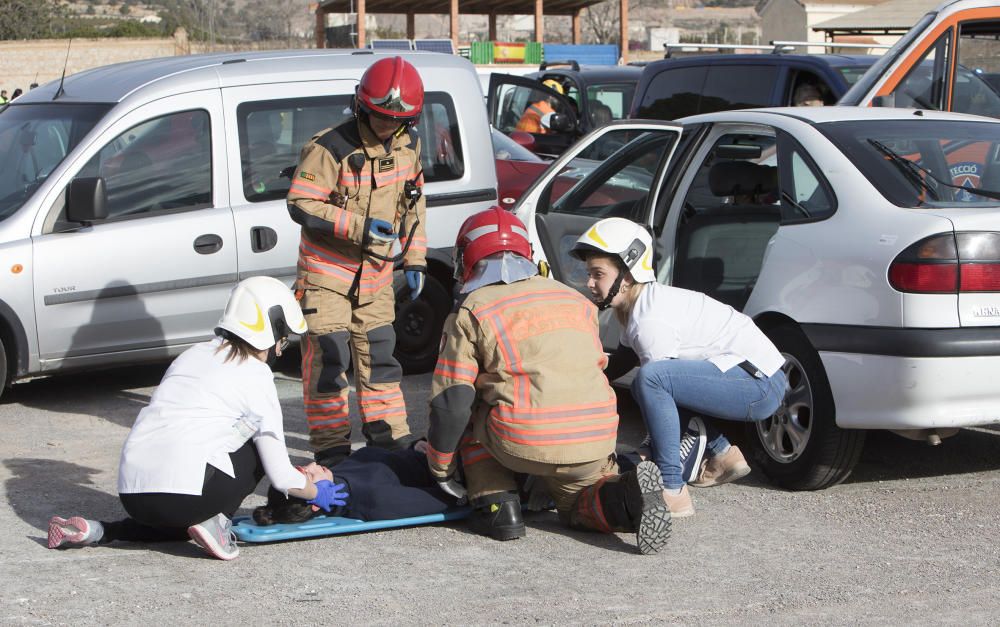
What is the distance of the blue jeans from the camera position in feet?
16.9

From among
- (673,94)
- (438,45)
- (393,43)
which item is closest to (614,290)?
(673,94)

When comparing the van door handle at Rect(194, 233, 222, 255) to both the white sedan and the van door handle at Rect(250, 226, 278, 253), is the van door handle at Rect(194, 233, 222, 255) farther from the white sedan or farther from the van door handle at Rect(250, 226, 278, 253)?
the white sedan

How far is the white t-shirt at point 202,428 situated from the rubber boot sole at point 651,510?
124 centimetres

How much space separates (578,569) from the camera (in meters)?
4.59

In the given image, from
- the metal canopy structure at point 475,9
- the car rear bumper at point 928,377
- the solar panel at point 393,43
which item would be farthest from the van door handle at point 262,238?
the metal canopy structure at point 475,9

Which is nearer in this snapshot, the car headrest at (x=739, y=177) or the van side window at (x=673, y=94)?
the car headrest at (x=739, y=177)

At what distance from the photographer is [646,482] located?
4617 millimetres

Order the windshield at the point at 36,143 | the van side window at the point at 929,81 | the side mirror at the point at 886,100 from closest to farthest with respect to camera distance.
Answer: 1. the windshield at the point at 36,143
2. the side mirror at the point at 886,100
3. the van side window at the point at 929,81

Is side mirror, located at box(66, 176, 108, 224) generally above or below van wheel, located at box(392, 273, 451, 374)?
above

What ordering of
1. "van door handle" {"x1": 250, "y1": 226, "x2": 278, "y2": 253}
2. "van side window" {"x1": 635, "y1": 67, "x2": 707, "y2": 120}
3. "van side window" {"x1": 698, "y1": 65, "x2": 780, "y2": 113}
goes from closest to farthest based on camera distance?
"van door handle" {"x1": 250, "y1": 226, "x2": 278, "y2": 253}, "van side window" {"x1": 698, "y1": 65, "x2": 780, "y2": 113}, "van side window" {"x1": 635, "y1": 67, "x2": 707, "y2": 120}

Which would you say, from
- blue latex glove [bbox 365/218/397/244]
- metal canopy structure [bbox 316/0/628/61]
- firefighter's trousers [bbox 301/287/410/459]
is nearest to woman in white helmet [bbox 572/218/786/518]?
blue latex glove [bbox 365/218/397/244]

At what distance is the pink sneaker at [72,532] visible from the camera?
462 centimetres

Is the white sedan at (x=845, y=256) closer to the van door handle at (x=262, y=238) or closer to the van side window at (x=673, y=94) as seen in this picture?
the van door handle at (x=262, y=238)

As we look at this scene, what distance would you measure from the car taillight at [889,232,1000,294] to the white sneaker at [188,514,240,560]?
2.74m
